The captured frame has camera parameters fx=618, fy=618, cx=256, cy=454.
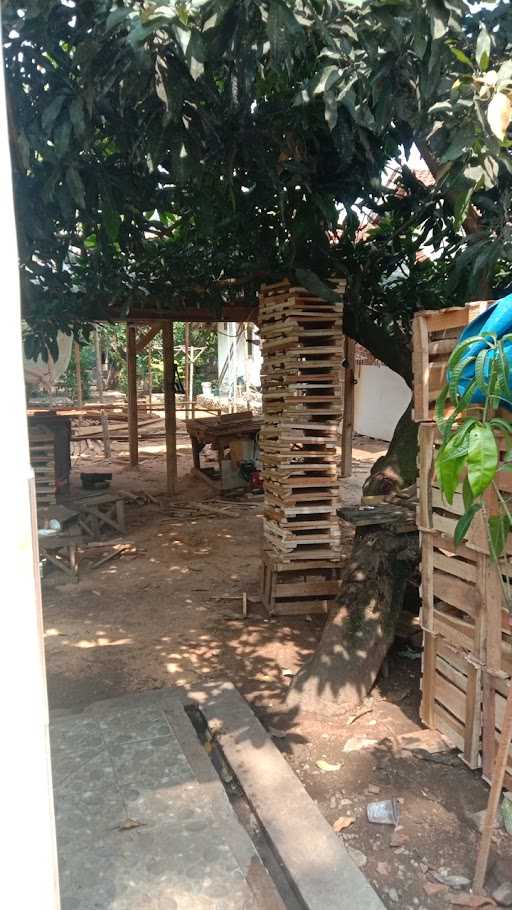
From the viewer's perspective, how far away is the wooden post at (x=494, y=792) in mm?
2252

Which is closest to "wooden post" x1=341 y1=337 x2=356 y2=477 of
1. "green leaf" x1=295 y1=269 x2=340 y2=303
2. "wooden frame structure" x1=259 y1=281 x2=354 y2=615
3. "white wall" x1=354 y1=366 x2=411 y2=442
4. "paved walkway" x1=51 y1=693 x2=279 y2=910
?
"white wall" x1=354 y1=366 x2=411 y2=442

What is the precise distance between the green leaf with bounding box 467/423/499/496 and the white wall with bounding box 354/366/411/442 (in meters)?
14.0

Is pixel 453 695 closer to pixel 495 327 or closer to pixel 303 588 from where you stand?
pixel 495 327

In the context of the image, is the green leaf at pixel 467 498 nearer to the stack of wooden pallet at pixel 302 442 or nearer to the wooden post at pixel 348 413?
the stack of wooden pallet at pixel 302 442

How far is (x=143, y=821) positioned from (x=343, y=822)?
0.99 meters

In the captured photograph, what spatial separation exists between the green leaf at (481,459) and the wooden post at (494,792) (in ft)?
2.62

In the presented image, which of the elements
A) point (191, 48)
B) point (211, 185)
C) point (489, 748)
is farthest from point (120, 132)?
point (489, 748)

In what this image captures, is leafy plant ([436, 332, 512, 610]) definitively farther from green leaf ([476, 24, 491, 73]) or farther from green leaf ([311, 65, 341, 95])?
green leaf ([311, 65, 341, 95])

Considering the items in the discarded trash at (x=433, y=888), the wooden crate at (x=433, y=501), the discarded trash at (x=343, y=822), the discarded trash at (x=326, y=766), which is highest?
the wooden crate at (x=433, y=501)

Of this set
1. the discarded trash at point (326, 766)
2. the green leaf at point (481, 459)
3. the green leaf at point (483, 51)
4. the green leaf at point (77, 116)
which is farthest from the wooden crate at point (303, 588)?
the green leaf at point (483, 51)

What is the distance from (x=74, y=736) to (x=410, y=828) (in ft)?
6.48

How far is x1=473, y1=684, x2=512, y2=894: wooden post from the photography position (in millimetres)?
2252

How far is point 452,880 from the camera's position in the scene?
2674mm

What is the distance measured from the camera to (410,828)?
3.01 meters
